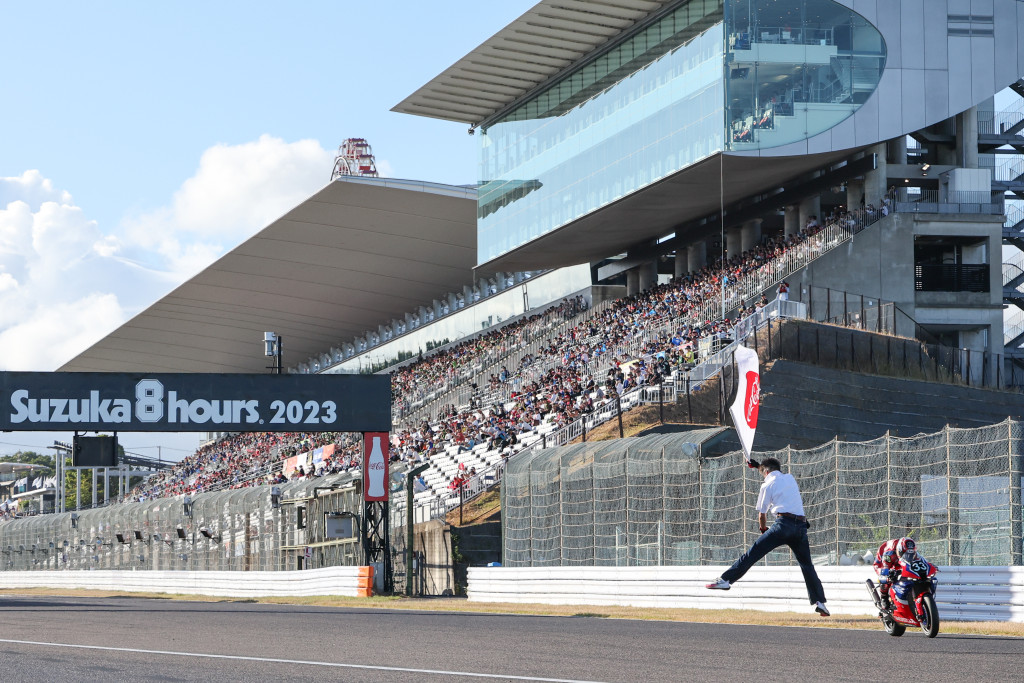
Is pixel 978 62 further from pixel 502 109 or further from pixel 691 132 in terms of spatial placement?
pixel 502 109

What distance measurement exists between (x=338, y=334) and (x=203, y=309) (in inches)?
401

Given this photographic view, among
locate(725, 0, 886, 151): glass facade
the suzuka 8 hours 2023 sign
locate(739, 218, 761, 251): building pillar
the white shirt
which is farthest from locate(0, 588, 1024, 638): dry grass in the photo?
locate(739, 218, 761, 251): building pillar

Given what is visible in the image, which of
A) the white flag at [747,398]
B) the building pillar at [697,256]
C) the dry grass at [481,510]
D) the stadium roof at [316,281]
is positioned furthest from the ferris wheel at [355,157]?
the white flag at [747,398]

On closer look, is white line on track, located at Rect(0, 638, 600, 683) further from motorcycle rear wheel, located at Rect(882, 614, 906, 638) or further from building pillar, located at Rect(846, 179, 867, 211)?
building pillar, located at Rect(846, 179, 867, 211)

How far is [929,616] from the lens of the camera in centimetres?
1220

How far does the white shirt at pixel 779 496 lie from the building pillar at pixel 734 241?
133ft

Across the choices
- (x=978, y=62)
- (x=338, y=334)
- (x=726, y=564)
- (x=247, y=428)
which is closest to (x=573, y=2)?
(x=978, y=62)

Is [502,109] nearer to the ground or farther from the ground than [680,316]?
farther from the ground

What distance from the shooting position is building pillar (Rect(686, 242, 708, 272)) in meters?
54.3

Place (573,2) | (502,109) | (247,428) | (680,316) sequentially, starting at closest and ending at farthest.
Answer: (247,428) → (680,316) → (573,2) → (502,109)

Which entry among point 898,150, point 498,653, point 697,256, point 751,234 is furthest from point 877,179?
point 498,653

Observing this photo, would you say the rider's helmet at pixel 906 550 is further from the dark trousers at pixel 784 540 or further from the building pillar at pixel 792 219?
the building pillar at pixel 792 219

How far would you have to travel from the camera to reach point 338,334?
272ft

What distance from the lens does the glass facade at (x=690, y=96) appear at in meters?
43.7
